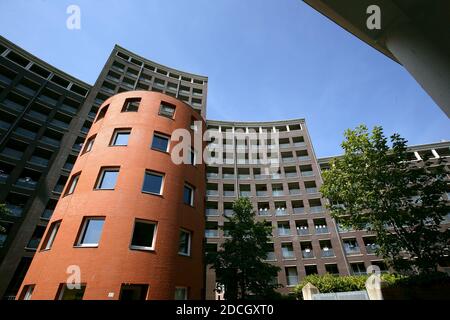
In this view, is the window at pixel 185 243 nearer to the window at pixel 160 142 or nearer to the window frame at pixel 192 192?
the window frame at pixel 192 192

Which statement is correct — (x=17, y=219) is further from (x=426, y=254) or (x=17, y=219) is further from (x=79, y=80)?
(x=426, y=254)

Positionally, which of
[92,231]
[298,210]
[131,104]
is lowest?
[92,231]

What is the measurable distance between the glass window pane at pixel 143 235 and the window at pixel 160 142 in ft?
16.6

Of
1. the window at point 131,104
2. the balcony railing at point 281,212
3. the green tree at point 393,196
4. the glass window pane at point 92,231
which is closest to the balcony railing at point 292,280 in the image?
the balcony railing at point 281,212

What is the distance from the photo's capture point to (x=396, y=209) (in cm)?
1334

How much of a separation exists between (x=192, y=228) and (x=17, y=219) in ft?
88.4

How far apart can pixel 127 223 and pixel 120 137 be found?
20.6 feet

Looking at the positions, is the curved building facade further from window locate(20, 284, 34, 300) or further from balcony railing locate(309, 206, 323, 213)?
balcony railing locate(309, 206, 323, 213)

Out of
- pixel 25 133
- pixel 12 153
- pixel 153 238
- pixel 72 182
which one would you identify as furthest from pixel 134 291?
pixel 25 133

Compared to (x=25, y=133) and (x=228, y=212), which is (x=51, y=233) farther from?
(x=228, y=212)

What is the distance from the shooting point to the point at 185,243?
13.0 m

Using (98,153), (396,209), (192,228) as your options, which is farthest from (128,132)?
(396,209)

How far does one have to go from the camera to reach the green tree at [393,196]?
473 inches

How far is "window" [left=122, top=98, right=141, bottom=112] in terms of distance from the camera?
54.8 feet
